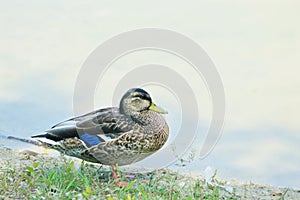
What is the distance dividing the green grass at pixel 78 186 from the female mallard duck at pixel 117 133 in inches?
9.0

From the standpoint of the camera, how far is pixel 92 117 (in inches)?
246

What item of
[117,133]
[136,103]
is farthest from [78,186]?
[136,103]

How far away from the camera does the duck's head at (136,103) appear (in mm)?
6254

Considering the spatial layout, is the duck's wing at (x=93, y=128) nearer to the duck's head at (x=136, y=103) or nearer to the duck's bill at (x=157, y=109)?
the duck's head at (x=136, y=103)

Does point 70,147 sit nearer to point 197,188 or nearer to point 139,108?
point 139,108

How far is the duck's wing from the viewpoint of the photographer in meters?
6.07

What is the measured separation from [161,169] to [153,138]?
75cm

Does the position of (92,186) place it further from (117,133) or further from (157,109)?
(157,109)

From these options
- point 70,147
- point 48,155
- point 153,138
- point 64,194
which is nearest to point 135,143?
point 153,138

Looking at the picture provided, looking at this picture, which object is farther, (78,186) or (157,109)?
(157,109)

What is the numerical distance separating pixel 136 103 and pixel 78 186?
1230 mm

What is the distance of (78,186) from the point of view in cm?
555

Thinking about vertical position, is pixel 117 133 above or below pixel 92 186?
above

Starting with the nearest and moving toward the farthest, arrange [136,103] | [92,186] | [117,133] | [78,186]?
1. [78,186]
2. [92,186]
3. [117,133]
4. [136,103]
